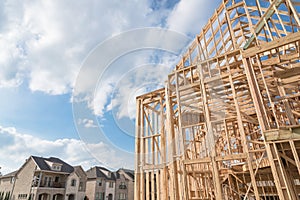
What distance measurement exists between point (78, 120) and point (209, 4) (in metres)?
11.1

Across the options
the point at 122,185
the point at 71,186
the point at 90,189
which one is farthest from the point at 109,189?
the point at 71,186

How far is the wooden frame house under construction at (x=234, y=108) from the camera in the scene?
19.8 feet

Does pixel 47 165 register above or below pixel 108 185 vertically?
above

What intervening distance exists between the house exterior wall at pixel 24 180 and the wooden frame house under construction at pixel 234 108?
27.7 m

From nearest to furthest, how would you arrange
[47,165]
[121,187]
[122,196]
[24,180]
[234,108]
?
1. [234,108]
2. [24,180]
3. [47,165]
4. [122,196]
5. [121,187]

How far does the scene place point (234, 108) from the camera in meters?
11.0

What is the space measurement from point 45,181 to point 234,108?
3138 centimetres

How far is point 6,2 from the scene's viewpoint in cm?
996

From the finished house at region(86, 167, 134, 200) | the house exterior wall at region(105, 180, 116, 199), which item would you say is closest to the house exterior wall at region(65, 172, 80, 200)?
the finished house at region(86, 167, 134, 200)

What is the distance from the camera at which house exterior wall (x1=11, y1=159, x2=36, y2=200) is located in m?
29.9

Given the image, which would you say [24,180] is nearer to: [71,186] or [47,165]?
[47,165]

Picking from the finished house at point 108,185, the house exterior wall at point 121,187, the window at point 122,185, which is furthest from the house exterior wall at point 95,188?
the window at point 122,185

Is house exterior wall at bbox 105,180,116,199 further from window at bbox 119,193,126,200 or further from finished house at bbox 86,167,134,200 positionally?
window at bbox 119,193,126,200

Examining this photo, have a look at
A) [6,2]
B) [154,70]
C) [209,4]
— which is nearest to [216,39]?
[209,4]
